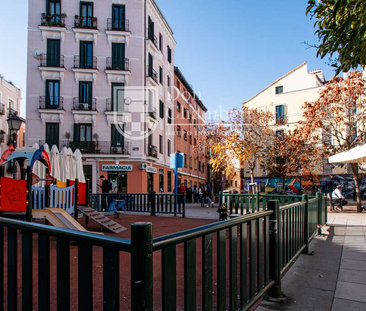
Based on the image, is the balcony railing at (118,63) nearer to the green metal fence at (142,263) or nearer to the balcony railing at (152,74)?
the balcony railing at (152,74)

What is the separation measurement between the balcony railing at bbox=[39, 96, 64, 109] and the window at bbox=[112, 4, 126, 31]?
8.27 meters

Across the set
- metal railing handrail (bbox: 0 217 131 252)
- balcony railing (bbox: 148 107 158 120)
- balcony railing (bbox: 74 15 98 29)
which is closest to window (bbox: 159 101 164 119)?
balcony railing (bbox: 148 107 158 120)

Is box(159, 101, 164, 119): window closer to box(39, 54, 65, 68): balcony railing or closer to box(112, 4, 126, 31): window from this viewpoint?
box(112, 4, 126, 31): window

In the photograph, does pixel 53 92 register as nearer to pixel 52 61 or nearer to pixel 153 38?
pixel 52 61

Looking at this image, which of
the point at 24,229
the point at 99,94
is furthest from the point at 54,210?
the point at 99,94

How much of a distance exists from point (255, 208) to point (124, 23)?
2437 centimetres

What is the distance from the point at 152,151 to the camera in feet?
95.9

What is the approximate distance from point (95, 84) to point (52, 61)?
4001 millimetres

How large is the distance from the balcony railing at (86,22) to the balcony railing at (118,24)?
47.2 inches

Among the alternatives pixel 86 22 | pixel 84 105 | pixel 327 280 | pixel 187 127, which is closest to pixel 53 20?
pixel 86 22

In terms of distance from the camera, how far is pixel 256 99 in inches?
1499

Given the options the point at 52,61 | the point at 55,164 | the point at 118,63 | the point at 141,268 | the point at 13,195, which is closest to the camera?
the point at 141,268

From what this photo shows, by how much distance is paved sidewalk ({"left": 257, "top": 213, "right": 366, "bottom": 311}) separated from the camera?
357 centimetres

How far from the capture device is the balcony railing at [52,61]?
26548mm
